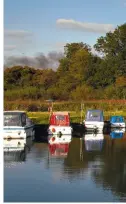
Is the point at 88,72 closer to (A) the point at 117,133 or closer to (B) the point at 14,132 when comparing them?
(A) the point at 117,133

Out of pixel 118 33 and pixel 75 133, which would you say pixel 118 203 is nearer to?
pixel 75 133

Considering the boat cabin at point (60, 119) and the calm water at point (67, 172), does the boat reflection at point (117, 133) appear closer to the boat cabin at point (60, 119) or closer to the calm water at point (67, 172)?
the boat cabin at point (60, 119)

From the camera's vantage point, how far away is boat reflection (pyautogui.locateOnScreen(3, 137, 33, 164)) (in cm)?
2465

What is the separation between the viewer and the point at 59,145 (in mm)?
29984

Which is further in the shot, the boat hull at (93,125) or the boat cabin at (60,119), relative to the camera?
the boat hull at (93,125)

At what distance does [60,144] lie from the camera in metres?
30.5

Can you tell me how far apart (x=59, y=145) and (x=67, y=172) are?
902 centimetres

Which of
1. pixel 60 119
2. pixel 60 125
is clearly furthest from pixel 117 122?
pixel 60 125

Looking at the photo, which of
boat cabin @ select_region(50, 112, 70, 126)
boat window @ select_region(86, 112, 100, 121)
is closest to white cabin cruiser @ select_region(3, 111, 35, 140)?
boat cabin @ select_region(50, 112, 70, 126)

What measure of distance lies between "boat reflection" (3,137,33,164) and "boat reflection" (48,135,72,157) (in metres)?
1.34

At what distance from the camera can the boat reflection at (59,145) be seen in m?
26.8

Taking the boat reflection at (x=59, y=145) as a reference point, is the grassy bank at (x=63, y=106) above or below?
above

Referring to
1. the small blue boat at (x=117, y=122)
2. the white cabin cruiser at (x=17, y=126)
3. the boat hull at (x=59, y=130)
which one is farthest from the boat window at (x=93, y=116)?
the white cabin cruiser at (x=17, y=126)

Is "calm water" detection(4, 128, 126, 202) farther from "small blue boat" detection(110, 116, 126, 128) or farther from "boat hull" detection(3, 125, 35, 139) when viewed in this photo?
"small blue boat" detection(110, 116, 126, 128)
